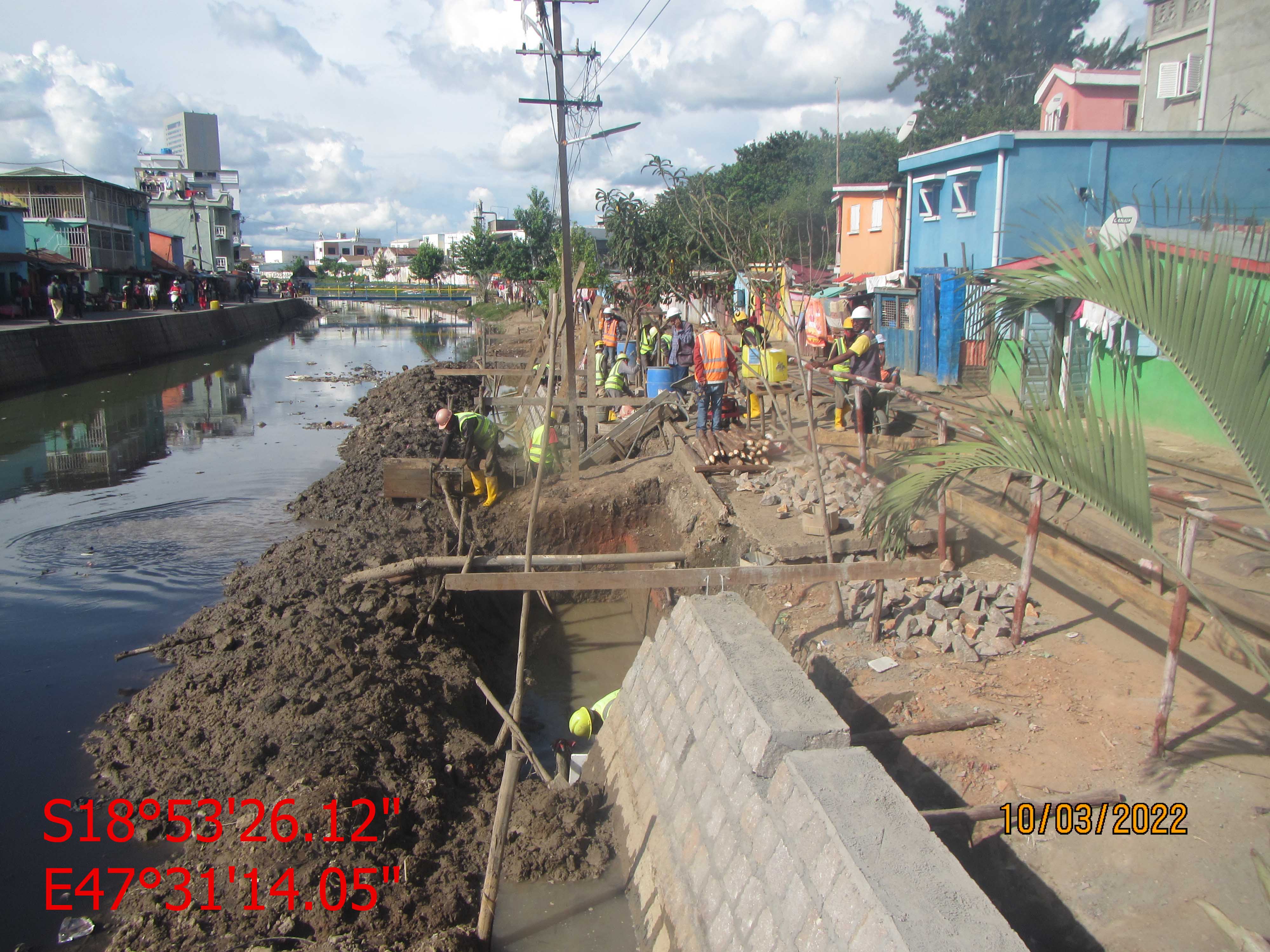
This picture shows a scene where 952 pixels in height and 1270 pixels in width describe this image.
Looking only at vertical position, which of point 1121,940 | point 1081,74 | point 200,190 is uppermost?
point 200,190

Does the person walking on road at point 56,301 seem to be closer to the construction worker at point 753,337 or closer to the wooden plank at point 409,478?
the wooden plank at point 409,478

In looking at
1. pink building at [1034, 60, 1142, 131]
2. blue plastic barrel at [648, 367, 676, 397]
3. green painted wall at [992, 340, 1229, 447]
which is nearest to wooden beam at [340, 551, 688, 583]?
green painted wall at [992, 340, 1229, 447]

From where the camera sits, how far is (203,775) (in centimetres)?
516

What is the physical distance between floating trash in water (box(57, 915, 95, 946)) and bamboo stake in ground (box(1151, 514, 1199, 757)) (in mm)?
5507

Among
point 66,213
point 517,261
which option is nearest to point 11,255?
point 66,213

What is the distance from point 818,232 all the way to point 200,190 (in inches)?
2738

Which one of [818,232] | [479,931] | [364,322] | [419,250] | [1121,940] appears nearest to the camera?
[1121,940]

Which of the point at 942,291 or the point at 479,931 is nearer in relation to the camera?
the point at 479,931

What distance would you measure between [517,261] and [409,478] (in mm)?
39250

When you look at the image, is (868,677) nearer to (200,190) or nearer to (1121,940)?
(1121,940)

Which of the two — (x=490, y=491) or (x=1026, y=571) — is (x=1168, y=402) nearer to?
(x=1026, y=571)

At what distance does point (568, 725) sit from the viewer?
7.10m

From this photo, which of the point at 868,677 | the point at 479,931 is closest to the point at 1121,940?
the point at 868,677
